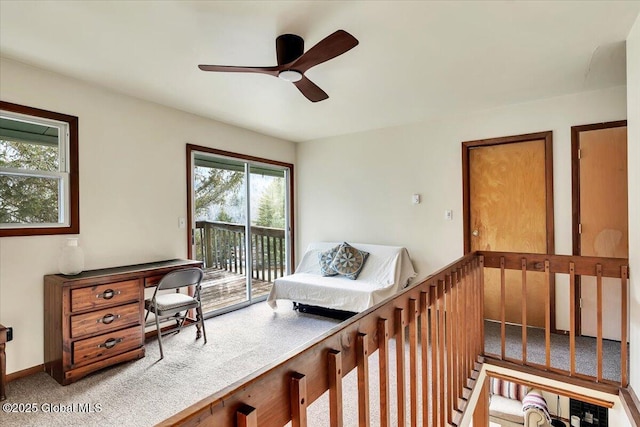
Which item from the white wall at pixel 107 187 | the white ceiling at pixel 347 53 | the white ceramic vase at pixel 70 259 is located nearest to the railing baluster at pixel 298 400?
the white ceiling at pixel 347 53

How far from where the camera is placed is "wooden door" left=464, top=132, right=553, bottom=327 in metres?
3.33

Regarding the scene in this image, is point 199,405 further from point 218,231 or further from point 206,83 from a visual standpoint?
point 218,231

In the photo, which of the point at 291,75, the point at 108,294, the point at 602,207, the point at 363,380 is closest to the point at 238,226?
the point at 108,294

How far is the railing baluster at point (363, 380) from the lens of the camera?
1076 mm

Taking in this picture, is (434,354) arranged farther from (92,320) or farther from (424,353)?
(92,320)

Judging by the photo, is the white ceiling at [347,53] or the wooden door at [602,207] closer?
the white ceiling at [347,53]

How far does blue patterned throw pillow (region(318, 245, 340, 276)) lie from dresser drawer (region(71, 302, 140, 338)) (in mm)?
2150

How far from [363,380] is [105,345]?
2.39 m

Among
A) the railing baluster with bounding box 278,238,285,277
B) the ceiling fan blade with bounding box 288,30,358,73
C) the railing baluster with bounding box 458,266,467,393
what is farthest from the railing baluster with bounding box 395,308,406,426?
the railing baluster with bounding box 278,238,285,277

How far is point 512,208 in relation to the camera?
3479 mm

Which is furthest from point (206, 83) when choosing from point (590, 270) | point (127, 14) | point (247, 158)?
point (590, 270)

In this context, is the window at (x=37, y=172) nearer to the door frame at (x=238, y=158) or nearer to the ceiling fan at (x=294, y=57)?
the door frame at (x=238, y=158)

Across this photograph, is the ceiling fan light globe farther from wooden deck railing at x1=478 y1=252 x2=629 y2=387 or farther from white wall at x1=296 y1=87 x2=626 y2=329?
white wall at x1=296 y1=87 x2=626 y2=329

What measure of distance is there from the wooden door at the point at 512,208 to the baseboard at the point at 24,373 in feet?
13.6
